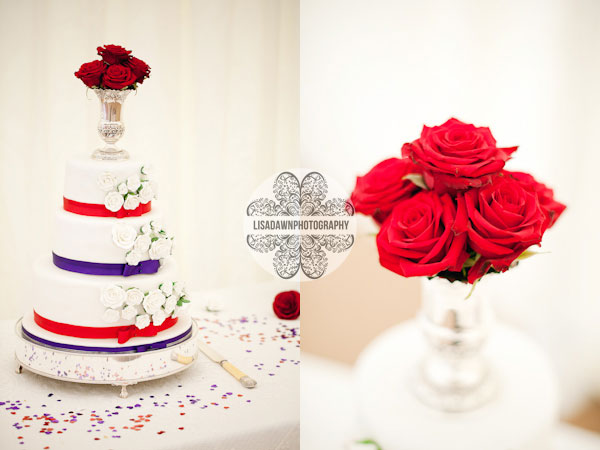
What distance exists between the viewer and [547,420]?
95 centimetres

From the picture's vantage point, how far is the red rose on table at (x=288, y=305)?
1681 mm

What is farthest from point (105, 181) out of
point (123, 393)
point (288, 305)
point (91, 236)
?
point (288, 305)

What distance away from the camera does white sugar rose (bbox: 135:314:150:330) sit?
1.28 meters

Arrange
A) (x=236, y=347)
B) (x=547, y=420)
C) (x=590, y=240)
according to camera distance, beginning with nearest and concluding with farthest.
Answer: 1. (x=547, y=420)
2. (x=590, y=240)
3. (x=236, y=347)

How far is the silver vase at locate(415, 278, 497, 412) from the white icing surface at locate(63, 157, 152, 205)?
0.74 meters

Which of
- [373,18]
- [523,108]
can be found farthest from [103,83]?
[523,108]

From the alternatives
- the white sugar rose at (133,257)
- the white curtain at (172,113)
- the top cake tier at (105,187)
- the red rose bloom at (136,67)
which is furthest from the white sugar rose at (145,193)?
the white curtain at (172,113)

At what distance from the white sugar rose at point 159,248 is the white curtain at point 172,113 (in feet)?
2.58

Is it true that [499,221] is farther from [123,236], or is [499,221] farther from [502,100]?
[123,236]

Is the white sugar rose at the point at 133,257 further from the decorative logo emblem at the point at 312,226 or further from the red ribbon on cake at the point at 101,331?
the decorative logo emblem at the point at 312,226

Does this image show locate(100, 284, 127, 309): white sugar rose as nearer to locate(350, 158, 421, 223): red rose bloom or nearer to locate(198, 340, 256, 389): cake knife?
locate(198, 340, 256, 389): cake knife

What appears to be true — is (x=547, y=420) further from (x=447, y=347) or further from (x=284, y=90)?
(x=284, y=90)

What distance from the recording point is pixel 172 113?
7.01 feet

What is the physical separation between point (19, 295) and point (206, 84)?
0.95 m
